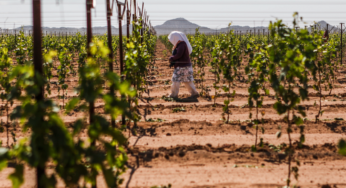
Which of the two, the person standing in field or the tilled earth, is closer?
the tilled earth

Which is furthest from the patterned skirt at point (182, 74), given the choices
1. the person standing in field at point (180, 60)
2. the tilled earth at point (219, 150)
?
the tilled earth at point (219, 150)

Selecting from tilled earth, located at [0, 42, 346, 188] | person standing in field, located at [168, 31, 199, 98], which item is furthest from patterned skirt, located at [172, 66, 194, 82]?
tilled earth, located at [0, 42, 346, 188]

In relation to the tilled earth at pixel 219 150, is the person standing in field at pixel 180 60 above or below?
above

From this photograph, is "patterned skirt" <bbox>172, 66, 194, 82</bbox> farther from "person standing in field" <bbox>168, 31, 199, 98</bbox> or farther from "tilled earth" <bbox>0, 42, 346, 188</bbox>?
"tilled earth" <bbox>0, 42, 346, 188</bbox>

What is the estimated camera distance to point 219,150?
16.3ft

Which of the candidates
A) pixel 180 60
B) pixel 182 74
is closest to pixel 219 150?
pixel 182 74

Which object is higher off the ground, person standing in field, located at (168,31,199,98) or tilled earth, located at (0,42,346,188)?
person standing in field, located at (168,31,199,98)

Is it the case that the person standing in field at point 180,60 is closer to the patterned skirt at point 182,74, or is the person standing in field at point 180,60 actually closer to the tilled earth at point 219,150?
the patterned skirt at point 182,74

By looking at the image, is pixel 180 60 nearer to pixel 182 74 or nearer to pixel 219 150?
pixel 182 74

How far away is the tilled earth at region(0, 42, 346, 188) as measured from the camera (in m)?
4.02

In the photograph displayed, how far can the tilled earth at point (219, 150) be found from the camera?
4.02m

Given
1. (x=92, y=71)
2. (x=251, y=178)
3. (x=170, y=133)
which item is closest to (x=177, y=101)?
(x=170, y=133)

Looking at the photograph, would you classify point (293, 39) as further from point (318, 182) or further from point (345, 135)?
point (345, 135)

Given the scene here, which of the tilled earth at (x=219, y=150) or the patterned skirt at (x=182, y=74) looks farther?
the patterned skirt at (x=182, y=74)
